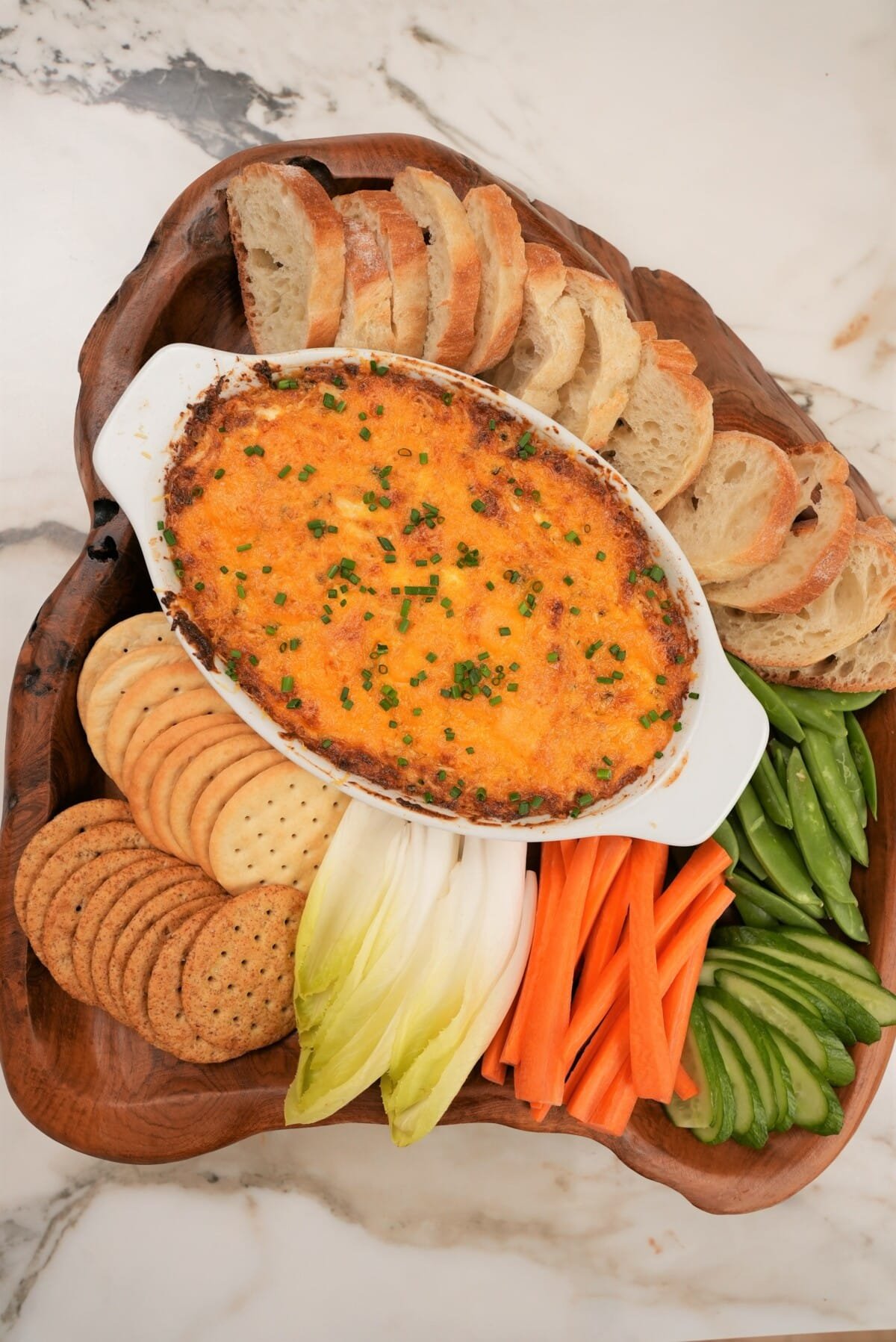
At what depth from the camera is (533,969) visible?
2863 millimetres

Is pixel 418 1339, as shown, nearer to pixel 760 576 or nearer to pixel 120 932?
pixel 120 932

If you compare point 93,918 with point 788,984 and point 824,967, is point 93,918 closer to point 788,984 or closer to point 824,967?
point 788,984

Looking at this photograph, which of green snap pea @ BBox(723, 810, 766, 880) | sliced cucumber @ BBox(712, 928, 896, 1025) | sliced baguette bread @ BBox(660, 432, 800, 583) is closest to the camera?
sliced baguette bread @ BBox(660, 432, 800, 583)

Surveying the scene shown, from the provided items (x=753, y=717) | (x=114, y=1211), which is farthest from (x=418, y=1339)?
(x=753, y=717)

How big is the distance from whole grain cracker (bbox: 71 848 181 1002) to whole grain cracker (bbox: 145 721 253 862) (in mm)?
132

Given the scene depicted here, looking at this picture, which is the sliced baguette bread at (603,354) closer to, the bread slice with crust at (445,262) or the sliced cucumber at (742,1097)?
the bread slice with crust at (445,262)

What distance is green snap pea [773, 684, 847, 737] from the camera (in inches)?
115

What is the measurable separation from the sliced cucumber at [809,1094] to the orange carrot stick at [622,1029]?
0.35 meters

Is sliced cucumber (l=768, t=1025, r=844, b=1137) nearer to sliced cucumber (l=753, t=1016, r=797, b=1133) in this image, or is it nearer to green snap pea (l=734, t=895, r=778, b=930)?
sliced cucumber (l=753, t=1016, r=797, b=1133)

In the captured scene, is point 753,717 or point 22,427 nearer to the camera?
point 753,717

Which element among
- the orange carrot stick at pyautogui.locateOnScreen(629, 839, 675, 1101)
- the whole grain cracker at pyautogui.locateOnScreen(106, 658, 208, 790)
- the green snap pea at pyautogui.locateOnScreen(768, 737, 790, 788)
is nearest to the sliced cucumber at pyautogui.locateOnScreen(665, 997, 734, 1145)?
the orange carrot stick at pyautogui.locateOnScreen(629, 839, 675, 1101)

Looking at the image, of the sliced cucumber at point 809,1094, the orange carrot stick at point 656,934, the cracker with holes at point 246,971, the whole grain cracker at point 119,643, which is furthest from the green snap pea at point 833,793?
the whole grain cracker at point 119,643

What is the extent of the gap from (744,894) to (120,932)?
6.20 ft

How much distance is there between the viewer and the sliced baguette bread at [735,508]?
2686 mm
